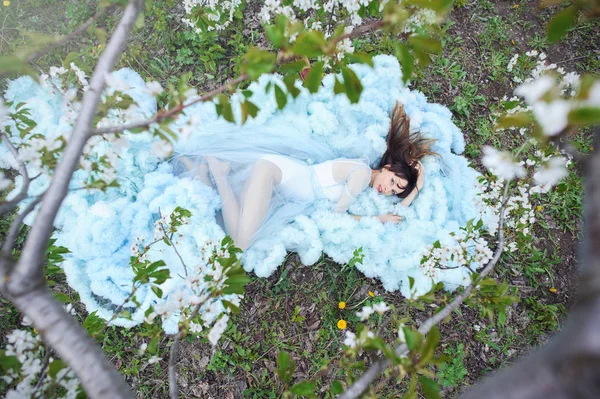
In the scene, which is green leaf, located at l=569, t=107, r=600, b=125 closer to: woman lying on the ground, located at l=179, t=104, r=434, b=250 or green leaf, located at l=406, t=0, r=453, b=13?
green leaf, located at l=406, t=0, r=453, b=13

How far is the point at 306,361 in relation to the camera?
7.80ft

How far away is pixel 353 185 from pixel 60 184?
1907mm

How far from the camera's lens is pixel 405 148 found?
255 centimetres

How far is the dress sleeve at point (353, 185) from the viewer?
2473 mm

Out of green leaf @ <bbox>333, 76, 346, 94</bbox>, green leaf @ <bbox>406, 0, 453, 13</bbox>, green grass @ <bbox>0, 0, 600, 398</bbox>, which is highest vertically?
green leaf @ <bbox>406, 0, 453, 13</bbox>

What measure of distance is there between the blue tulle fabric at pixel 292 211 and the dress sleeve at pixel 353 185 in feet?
0.32

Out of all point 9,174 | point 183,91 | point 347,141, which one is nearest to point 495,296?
point 183,91

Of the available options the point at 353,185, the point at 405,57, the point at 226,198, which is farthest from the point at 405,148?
the point at 405,57

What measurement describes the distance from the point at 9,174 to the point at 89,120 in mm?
2178

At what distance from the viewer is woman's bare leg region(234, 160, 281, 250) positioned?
2291 mm

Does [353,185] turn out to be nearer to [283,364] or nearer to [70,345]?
[283,364]

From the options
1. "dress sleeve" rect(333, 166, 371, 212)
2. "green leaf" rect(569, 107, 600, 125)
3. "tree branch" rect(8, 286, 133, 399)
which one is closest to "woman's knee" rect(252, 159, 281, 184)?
"dress sleeve" rect(333, 166, 371, 212)

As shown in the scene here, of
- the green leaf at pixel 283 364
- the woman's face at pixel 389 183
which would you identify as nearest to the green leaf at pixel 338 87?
the green leaf at pixel 283 364

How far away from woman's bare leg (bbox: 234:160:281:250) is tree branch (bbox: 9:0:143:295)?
1508 millimetres
